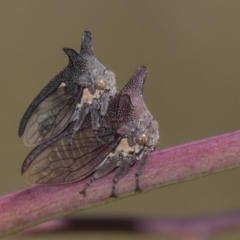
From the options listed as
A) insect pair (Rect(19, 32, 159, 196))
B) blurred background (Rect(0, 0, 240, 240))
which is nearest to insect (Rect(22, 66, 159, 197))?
insect pair (Rect(19, 32, 159, 196))

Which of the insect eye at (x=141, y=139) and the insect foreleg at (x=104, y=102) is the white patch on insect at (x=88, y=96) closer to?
the insect foreleg at (x=104, y=102)

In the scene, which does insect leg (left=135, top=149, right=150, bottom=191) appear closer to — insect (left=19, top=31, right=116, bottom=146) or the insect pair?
the insect pair

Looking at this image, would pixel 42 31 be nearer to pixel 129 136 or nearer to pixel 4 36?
pixel 4 36

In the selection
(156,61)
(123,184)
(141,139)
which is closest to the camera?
(123,184)

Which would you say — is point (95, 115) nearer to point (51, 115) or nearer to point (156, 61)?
point (51, 115)

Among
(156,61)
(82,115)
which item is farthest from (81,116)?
(156,61)

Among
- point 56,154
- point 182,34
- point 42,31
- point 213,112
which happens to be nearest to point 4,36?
point 42,31

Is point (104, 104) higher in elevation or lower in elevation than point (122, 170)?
higher
